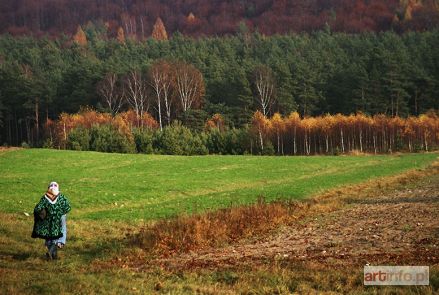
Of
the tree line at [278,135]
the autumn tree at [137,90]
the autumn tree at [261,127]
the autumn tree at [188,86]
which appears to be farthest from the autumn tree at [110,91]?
the autumn tree at [261,127]

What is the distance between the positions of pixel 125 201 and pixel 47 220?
1307 centimetres

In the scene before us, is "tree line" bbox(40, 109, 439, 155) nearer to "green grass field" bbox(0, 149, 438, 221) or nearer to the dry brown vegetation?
"green grass field" bbox(0, 149, 438, 221)

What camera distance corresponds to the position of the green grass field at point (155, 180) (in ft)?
84.4

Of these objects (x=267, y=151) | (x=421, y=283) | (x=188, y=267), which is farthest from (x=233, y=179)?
(x=267, y=151)

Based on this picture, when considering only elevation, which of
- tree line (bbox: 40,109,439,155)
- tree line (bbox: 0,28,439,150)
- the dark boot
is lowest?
the dark boot

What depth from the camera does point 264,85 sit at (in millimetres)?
95875

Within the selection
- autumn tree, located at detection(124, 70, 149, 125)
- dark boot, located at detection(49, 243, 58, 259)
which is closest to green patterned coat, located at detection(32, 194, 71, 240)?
dark boot, located at detection(49, 243, 58, 259)

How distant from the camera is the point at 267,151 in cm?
7794

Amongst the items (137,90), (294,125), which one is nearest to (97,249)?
(294,125)

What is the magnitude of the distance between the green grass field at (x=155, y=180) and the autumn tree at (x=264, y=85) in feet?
139

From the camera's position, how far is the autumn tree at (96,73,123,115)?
9544 centimetres

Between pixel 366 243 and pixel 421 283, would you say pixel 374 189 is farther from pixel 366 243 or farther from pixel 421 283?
pixel 421 283

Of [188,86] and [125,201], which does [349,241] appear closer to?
[125,201]

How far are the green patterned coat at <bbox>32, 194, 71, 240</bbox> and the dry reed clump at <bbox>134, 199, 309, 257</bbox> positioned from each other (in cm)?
312
